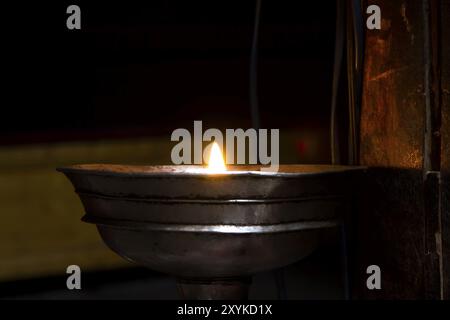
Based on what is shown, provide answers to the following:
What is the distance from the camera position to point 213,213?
70.1 inches

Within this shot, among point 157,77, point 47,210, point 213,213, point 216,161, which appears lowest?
point 47,210

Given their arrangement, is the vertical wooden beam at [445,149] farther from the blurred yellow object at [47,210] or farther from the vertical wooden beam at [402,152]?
the blurred yellow object at [47,210]

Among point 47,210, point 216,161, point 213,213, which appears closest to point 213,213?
point 213,213

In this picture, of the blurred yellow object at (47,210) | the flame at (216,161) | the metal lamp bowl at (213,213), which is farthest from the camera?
the blurred yellow object at (47,210)

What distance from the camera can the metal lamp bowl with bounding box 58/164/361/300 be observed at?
69.2 inches

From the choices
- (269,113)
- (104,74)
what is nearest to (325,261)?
(269,113)

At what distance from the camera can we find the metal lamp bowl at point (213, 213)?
176cm

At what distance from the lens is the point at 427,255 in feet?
6.79

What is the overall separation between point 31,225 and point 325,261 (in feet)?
8.42

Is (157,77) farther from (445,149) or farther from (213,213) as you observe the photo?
(213,213)

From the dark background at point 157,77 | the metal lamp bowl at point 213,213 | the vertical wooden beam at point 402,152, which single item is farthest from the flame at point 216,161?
the dark background at point 157,77

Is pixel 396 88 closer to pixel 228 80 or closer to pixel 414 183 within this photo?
pixel 414 183

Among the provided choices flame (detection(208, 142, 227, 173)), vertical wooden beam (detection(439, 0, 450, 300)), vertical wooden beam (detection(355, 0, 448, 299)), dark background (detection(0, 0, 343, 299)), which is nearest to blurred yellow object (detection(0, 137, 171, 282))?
dark background (detection(0, 0, 343, 299))
